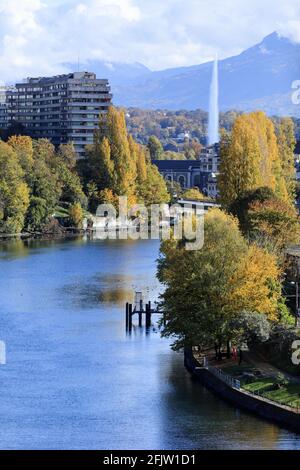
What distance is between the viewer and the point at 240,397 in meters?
18.3

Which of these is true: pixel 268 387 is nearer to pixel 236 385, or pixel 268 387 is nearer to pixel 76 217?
pixel 236 385

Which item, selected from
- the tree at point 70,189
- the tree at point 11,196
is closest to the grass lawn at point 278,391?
the tree at point 11,196

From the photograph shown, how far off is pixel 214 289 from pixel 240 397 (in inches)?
114

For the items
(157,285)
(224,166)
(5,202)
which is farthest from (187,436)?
(5,202)

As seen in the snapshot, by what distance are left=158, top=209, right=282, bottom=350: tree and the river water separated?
0.79 m

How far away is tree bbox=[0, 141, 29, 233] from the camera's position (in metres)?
46.4

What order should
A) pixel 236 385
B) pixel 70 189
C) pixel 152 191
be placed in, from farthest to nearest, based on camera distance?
pixel 152 191 → pixel 70 189 → pixel 236 385

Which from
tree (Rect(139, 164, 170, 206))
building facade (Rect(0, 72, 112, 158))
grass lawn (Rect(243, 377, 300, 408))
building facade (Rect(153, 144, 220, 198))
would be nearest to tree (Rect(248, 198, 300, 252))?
grass lawn (Rect(243, 377, 300, 408))

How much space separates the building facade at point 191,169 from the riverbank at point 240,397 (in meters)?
47.2

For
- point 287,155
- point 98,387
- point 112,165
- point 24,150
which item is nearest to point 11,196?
point 24,150

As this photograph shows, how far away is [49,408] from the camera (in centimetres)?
1802

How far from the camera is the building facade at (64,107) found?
6425 centimetres
